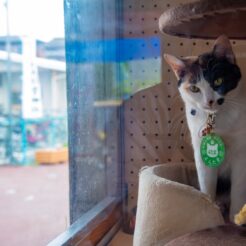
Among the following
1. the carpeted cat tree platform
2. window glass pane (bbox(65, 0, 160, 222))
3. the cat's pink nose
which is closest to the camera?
the carpeted cat tree platform

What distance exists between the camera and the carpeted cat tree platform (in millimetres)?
558

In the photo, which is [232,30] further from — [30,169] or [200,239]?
[30,169]

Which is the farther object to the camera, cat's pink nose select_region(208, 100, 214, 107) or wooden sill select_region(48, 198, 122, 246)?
wooden sill select_region(48, 198, 122, 246)

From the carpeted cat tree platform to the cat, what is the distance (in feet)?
0.49

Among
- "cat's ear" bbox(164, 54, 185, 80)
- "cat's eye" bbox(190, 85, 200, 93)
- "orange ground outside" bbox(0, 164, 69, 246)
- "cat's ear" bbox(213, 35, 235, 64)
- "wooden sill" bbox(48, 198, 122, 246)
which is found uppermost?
"cat's ear" bbox(213, 35, 235, 64)

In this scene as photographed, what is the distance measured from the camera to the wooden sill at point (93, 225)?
0.77m

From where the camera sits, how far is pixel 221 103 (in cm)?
68

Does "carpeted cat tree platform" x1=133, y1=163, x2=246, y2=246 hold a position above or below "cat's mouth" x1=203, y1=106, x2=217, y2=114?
below

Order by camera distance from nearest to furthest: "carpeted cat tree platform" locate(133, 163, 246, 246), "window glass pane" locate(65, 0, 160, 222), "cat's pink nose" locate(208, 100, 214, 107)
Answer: "carpeted cat tree platform" locate(133, 163, 246, 246) → "cat's pink nose" locate(208, 100, 214, 107) → "window glass pane" locate(65, 0, 160, 222)

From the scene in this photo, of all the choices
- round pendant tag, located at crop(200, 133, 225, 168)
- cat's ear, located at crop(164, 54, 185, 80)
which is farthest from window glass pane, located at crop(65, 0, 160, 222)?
round pendant tag, located at crop(200, 133, 225, 168)

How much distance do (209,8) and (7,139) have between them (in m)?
1.46

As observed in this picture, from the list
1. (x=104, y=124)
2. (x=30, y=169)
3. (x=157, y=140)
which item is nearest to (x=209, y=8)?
(x=157, y=140)

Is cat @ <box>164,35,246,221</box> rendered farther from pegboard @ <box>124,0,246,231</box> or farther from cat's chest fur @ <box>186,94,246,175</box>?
pegboard @ <box>124,0,246,231</box>

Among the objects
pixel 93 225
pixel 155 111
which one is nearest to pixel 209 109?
pixel 155 111
